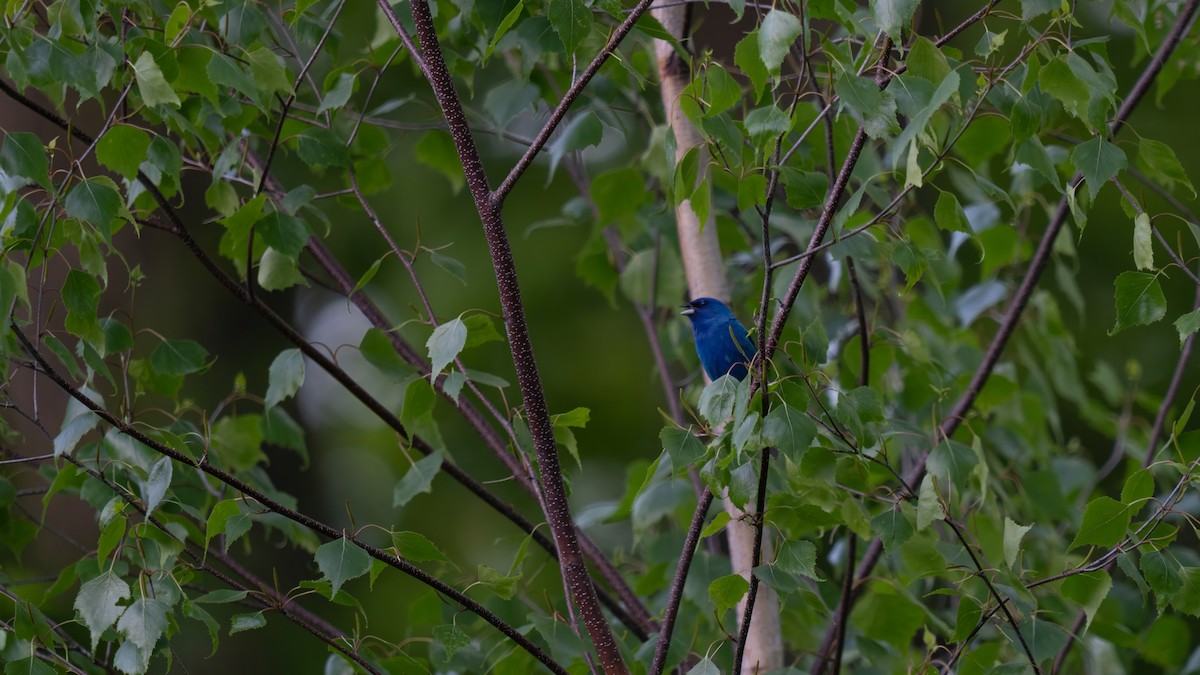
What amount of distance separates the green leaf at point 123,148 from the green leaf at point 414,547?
83 cm

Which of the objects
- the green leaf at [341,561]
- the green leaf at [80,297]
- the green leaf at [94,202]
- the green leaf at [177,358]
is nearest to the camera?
the green leaf at [341,561]

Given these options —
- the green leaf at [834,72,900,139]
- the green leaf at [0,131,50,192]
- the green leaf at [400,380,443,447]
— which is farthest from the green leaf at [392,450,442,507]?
the green leaf at [834,72,900,139]

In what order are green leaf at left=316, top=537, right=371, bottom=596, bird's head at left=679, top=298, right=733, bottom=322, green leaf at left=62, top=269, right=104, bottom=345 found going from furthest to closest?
1. bird's head at left=679, top=298, right=733, bottom=322
2. green leaf at left=62, top=269, right=104, bottom=345
3. green leaf at left=316, top=537, right=371, bottom=596

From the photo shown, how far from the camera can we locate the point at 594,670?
7.14ft

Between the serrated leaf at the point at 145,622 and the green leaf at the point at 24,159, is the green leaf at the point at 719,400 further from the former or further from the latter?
the green leaf at the point at 24,159

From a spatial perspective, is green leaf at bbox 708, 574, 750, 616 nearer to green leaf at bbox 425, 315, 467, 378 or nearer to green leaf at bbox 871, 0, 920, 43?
green leaf at bbox 425, 315, 467, 378

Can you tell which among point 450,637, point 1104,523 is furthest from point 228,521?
point 1104,523

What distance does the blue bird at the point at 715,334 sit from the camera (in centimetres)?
311

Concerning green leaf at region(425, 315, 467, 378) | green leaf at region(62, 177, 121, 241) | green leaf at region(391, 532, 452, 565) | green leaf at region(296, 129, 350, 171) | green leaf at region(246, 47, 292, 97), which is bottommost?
green leaf at region(391, 532, 452, 565)

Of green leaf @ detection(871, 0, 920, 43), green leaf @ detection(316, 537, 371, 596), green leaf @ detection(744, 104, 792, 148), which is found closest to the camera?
green leaf @ detection(871, 0, 920, 43)

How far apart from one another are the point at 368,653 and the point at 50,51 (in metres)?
1.17

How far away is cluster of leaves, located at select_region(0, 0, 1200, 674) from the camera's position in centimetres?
185

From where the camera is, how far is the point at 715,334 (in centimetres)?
351

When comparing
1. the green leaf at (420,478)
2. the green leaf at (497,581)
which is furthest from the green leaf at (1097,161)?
the green leaf at (420,478)
